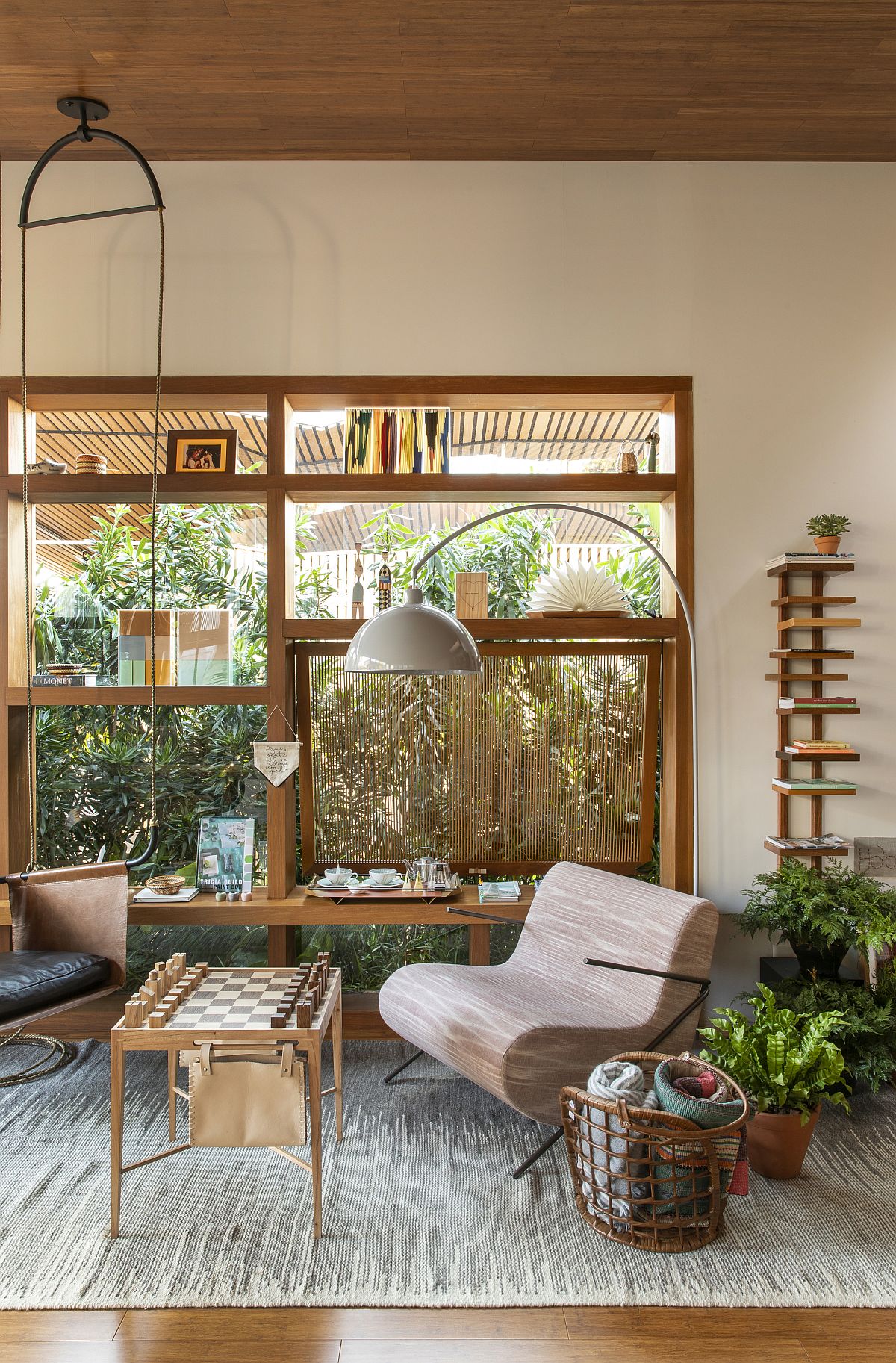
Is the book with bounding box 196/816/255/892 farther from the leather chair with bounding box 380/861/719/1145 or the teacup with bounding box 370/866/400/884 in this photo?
the leather chair with bounding box 380/861/719/1145

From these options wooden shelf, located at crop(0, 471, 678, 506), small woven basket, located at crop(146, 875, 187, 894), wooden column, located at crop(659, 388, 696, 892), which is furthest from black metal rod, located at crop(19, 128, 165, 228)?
small woven basket, located at crop(146, 875, 187, 894)

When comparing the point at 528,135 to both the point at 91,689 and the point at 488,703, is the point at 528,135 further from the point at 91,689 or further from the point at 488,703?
the point at 91,689

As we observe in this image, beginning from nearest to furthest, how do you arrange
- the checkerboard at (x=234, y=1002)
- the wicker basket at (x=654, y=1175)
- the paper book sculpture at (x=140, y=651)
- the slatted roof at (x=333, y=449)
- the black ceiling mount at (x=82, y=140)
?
1. the wicker basket at (x=654, y=1175)
2. the checkerboard at (x=234, y=1002)
3. the black ceiling mount at (x=82, y=140)
4. the paper book sculpture at (x=140, y=651)
5. the slatted roof at (x=333, y=449)

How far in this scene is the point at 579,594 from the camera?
3.78 meters

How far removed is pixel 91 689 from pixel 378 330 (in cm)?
185

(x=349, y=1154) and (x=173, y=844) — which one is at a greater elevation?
(x=173, y=844)

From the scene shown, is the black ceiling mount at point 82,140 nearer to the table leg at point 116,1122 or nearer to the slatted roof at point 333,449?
the slatted roof at point 333,449

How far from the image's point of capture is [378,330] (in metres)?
3.80

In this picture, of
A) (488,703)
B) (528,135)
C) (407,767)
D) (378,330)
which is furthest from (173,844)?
(528,135)

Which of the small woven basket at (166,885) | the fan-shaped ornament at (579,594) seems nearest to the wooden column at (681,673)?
the fan-shaped ornament at (579,594)

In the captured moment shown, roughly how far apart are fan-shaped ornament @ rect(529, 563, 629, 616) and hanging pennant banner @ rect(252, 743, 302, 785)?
1120 mm

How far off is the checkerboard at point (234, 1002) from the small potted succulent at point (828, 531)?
2527 mm

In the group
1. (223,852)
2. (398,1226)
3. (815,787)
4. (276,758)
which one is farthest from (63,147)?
(398,1226)

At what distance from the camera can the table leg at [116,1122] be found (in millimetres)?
2418
